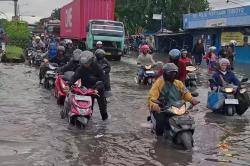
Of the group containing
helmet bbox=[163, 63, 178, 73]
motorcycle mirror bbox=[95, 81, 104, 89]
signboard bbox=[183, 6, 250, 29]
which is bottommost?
motorcycle mirror bbox=[95, 81, 104, 89]

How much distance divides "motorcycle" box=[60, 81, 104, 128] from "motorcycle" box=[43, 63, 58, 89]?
6.43 metres

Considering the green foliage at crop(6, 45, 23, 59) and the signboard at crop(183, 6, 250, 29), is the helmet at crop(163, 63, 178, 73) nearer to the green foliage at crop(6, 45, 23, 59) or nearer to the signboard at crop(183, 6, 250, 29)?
the green foliage at crop(6, 45, 23, 59)

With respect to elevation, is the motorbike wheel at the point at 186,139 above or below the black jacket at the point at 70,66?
below

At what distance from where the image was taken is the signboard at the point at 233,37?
37219mm

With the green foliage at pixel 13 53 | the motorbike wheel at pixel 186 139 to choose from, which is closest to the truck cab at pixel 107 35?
the green foliage at pixel 13 53

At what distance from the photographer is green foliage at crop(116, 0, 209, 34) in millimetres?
57594

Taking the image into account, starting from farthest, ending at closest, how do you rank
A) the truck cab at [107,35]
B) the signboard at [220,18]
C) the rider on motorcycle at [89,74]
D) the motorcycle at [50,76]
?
the signboard at [220,18] < the truck cab at [107,35] < the motorcycle at [50,76] < the rider on motorcycle at [89,74]

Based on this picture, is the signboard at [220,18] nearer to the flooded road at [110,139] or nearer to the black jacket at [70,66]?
the flooded road at [110,139]

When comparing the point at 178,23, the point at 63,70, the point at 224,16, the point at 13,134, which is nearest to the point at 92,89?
the point at 13,134

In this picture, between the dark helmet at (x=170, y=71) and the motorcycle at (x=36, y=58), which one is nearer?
the dark helmet at (x=170, y=71)

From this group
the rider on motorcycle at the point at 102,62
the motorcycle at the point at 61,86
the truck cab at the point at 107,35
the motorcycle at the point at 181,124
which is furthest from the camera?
the truck cab at the point at 107,35

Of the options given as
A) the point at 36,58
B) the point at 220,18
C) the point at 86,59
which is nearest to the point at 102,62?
the point at 86,59

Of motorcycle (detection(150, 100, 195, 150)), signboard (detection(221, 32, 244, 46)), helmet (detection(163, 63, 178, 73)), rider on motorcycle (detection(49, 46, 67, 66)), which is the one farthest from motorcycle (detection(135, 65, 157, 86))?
signboard (detection(221, 32, 244, 46))

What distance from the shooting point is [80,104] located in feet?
33.4
